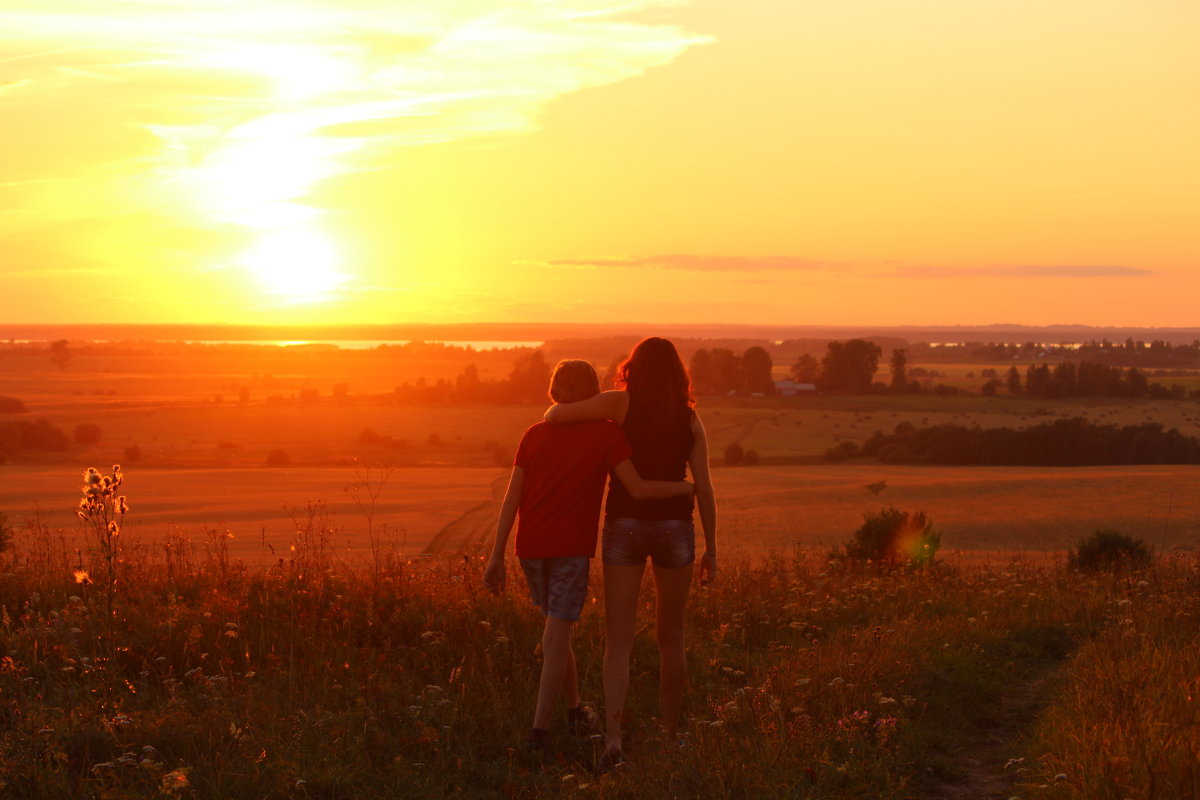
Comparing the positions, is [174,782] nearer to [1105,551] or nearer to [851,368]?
[1105,551]

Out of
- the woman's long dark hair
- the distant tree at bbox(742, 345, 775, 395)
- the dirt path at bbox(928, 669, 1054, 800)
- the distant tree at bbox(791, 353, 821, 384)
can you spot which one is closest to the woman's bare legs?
the woman's long dark hair

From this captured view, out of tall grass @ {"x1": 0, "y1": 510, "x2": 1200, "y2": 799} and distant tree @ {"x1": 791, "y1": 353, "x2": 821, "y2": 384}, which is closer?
tall grass @ {"x1": 0, "y1": 510, "x2": 1200, "y2": 799}

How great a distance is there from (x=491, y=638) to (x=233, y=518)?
33476 mm

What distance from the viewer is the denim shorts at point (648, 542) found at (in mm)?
5188

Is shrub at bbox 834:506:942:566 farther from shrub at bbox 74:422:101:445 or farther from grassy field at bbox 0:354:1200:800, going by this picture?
shrub at bbox 74:422:101:445

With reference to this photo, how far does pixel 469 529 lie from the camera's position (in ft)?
112

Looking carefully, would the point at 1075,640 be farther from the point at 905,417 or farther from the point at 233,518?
the point at 905,417

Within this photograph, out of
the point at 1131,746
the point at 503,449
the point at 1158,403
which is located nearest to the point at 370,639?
the point at 1131,746

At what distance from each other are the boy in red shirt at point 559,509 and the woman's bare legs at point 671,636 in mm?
403

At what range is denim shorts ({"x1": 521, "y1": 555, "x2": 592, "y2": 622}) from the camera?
5328 mm

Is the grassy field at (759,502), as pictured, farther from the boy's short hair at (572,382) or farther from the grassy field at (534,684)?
the boy's short hair at (572,382)

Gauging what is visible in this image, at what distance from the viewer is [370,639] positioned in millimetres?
6570

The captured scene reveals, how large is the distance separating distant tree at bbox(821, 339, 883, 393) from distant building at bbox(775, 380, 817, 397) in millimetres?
1791

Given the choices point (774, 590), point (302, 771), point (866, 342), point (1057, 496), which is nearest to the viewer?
point (302, 771)
